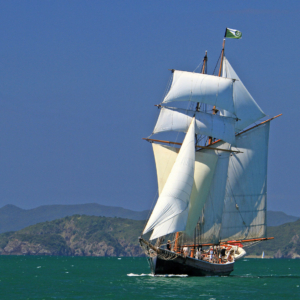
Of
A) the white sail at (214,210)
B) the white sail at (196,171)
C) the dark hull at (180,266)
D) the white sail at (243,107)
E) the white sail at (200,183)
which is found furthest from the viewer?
the white sail at (243,107)

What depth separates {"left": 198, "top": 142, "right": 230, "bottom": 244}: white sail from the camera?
69.2 m

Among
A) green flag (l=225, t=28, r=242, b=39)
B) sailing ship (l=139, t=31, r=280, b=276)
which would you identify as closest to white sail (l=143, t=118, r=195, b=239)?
sailing ship (l=139, t=31, r=280, b=276)

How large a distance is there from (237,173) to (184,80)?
13320 millimetres

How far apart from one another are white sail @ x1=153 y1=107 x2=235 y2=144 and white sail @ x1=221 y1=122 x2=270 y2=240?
3816 millimetres

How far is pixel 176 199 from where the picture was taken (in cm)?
6075

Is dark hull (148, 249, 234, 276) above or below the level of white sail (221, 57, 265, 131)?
below

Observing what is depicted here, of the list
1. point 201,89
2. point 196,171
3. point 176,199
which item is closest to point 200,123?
point 201,89

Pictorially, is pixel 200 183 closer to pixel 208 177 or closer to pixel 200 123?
pixel 208 177

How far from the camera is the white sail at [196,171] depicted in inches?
2613

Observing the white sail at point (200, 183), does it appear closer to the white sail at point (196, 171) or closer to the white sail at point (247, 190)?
the white sail at point (196, 171)

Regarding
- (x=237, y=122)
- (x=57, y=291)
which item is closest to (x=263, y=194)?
(x=237, y=122)

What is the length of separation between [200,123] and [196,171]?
19.7 feet

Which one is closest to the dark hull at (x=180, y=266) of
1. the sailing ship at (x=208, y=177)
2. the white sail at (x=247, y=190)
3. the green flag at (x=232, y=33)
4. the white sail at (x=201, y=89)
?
the sailing ship at (x=208, y=177)

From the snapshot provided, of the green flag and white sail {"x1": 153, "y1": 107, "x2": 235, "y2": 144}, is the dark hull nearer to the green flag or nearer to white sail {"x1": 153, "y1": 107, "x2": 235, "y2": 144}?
white sail {"x1": 153, "y1": 107, "x2": 235, "y2": 144}
